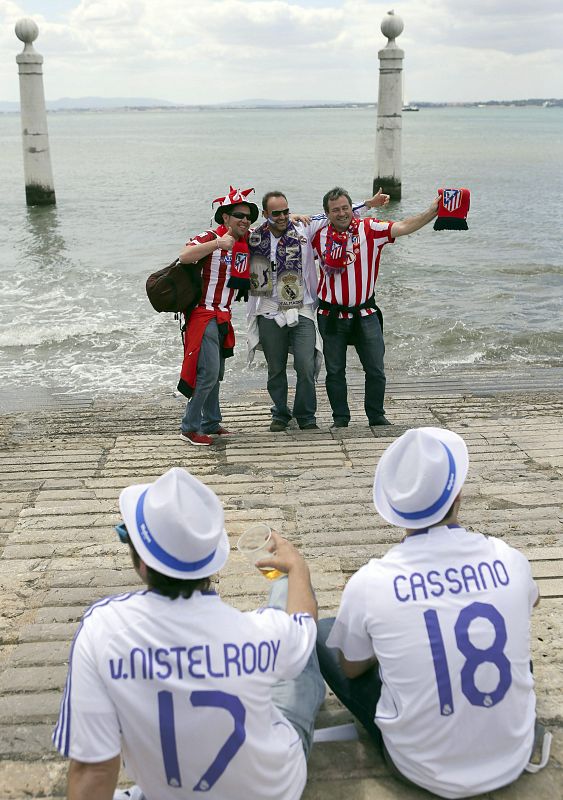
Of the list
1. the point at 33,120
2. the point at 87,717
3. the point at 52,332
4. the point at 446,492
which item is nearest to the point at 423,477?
the point at 446,492

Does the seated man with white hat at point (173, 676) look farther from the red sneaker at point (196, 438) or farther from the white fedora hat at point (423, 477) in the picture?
the red sneaker at point (196, 438)

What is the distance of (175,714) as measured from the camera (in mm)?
2303

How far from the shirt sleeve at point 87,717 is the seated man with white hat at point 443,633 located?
806mm

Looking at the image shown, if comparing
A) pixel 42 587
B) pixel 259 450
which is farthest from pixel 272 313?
pixel 42 587

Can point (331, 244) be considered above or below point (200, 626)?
above

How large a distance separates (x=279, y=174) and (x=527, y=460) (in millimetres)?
42907

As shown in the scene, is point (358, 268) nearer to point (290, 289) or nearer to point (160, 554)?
point (290, 289)

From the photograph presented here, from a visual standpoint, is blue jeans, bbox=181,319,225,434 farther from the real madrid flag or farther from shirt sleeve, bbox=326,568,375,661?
shirt sleeve, bbox=326,568,375,661

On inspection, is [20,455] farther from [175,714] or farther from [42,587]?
[175,714]

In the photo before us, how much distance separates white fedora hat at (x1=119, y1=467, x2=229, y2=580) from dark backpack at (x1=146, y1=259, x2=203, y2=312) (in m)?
4.09

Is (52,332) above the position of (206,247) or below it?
below

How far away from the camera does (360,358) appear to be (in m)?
6.93

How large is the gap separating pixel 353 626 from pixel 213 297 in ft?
13.6

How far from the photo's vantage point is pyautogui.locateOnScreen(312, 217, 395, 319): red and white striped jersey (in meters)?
6.48
